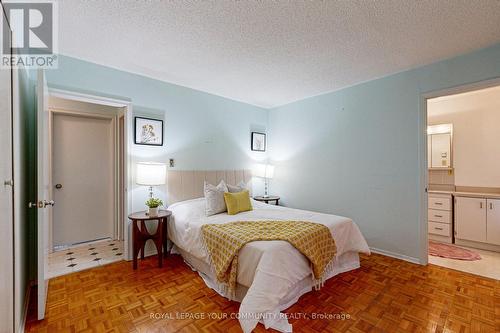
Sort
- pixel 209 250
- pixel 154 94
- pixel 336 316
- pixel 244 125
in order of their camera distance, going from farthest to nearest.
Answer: pixel 244 125 < pixel 154 94 < pixel 209 250 < pixel 336 316

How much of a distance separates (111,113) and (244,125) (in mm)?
2276

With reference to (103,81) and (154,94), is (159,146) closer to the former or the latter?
(154,94)

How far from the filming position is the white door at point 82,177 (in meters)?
3.48

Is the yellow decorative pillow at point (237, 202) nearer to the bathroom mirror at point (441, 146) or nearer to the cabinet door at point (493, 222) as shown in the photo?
the cabinet door at point (493, 222)

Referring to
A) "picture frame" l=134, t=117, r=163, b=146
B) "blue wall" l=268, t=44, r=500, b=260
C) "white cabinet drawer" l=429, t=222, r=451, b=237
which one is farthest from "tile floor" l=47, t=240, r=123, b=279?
"white cabinet drawer" l=429, t=222, r=451, b=237

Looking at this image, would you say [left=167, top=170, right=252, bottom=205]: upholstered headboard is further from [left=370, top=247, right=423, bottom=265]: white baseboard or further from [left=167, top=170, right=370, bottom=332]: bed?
[left=370, top=247, right=423, bottom=265]: white baseboard

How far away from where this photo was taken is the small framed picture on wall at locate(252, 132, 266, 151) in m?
4.69

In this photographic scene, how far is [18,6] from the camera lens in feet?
6.06

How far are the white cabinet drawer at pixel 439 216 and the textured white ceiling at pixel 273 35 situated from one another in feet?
8.00

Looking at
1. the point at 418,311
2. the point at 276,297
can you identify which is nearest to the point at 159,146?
the point at 276,297

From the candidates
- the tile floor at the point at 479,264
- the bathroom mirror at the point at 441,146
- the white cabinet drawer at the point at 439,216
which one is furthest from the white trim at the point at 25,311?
the bathroom mirror at the point at 441,146

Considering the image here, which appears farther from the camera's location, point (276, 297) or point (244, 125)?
point (244, 125)

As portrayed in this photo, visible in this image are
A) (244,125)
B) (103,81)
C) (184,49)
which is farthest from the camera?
(244,125)

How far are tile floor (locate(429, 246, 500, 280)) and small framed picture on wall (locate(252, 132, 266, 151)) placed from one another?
3.21 m
